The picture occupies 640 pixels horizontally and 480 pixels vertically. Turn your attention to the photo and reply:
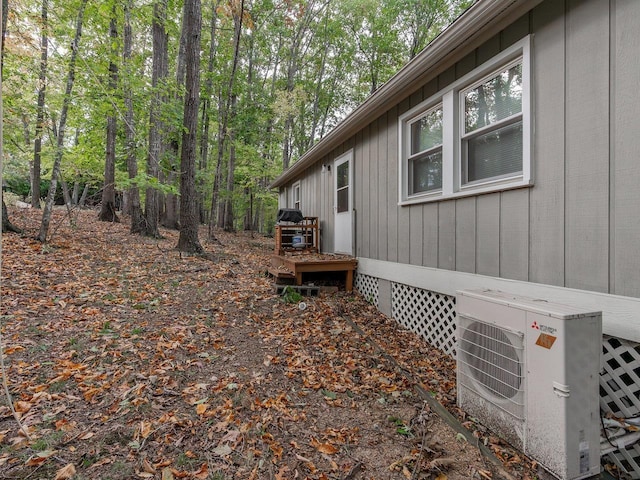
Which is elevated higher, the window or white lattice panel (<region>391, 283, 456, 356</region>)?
the window

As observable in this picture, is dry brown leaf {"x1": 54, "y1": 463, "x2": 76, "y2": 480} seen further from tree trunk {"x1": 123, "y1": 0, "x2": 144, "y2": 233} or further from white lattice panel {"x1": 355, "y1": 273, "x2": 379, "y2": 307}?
tree trunk {"x1": 123, "y1": 0, "x2": 144, "y2": 233}

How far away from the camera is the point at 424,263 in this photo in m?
4.28

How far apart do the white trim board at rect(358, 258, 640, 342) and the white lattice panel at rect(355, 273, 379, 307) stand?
471 millimetres

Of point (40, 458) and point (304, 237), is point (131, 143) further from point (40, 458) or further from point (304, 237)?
point (40, 458)

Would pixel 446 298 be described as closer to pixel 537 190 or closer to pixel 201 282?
pixel 537 190

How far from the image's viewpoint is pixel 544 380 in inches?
81.0

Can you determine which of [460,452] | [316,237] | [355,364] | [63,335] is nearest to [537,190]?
[460,452]

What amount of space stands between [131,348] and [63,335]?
32.3 inches

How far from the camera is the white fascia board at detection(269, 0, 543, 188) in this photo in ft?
9.64

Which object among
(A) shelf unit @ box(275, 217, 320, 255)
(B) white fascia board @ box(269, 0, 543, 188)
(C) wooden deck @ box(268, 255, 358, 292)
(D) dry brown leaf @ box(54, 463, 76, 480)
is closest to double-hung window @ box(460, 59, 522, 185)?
(B) white fascia board @ box(269, 0, 543, 188)

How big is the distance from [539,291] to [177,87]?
8.93 m

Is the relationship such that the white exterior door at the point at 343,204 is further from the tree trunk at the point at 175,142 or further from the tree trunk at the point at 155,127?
the tree trunk at the point at 155,127

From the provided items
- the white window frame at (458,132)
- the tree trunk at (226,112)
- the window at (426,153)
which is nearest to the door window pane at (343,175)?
the white window frame at (458,132)

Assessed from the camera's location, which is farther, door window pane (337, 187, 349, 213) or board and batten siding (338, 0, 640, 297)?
door window pane (337, 187, 349, 213)
